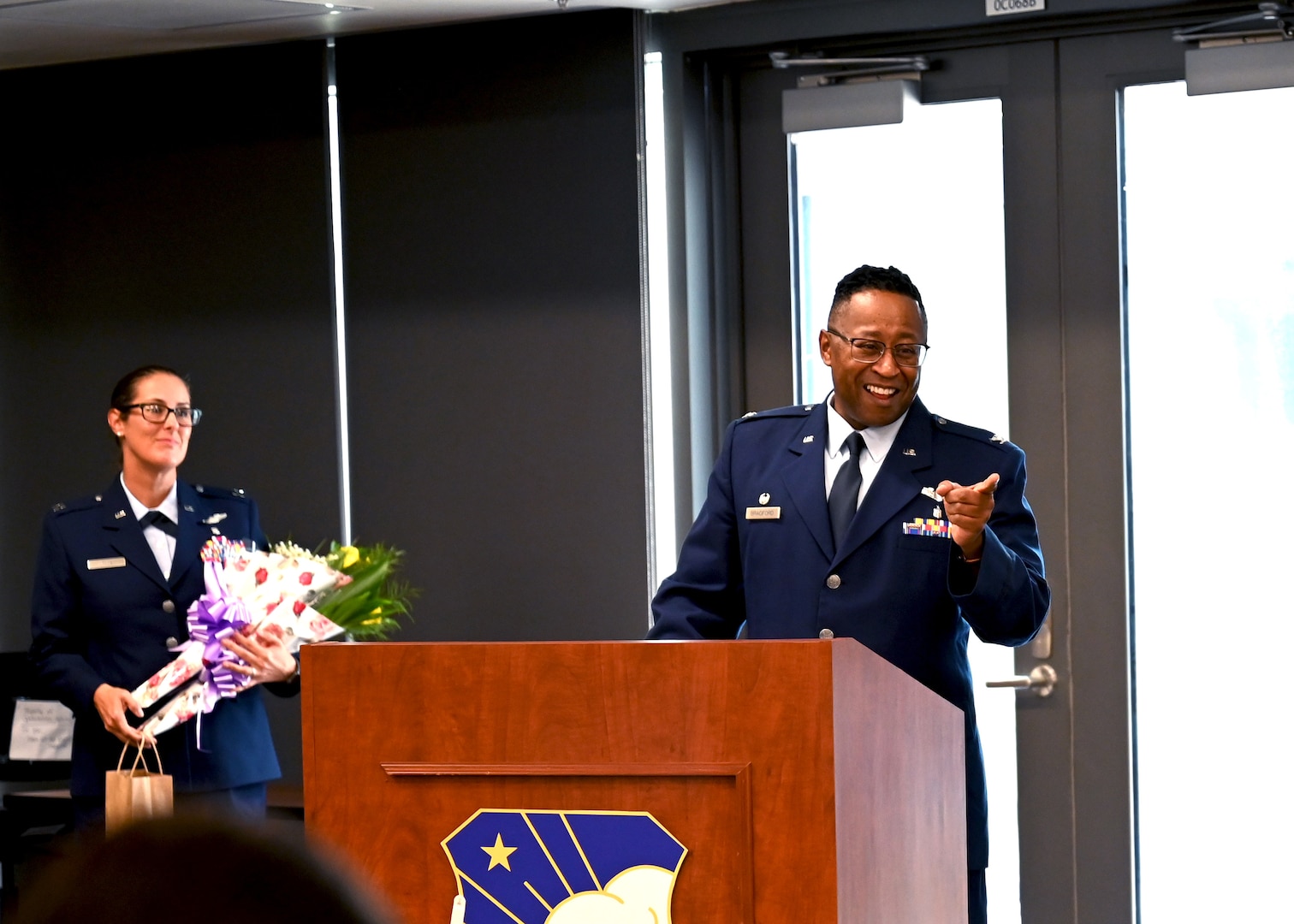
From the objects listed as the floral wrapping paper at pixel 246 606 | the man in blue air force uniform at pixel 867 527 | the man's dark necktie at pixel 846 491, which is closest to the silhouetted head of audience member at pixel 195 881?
the man in blue air force uniform at pixel 867 527

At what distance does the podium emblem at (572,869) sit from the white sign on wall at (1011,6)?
2794 millimetres

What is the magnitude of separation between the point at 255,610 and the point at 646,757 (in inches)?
74.2

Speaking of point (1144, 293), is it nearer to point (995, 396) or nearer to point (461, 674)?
point (995, 396)

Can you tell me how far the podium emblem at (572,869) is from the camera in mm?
1563

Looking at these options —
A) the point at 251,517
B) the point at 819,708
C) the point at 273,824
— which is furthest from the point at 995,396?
the point at 273,824

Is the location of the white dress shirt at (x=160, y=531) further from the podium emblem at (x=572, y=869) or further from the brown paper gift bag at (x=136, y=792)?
the podium emblem at (x=572, y=869)

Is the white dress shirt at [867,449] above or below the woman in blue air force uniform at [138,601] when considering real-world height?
above

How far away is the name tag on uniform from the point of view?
3691 mm

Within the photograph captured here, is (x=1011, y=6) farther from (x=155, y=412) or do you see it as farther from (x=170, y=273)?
(x=170, y=273)

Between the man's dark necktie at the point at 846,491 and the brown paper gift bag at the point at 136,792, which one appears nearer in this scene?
the man's dark necktie at the point at 846,491

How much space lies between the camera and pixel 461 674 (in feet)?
5.44

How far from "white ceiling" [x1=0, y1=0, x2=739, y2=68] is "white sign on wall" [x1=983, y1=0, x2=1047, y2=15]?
2.18 feet

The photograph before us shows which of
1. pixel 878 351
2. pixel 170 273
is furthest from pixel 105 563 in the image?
pixel 878 351

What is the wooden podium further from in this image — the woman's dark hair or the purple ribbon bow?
the woman's dark hair
